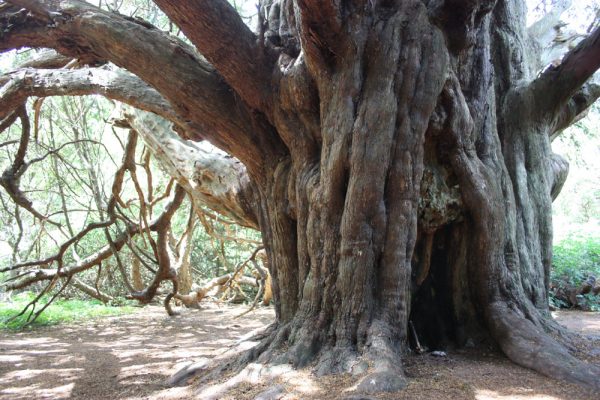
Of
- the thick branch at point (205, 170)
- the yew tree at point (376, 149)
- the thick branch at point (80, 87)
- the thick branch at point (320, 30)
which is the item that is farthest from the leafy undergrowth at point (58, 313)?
the thick branch at point (320, 30)

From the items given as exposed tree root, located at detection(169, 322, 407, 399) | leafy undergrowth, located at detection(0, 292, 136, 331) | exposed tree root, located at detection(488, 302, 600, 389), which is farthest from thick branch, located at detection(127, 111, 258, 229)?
leafy undergrowth, located at detection(0, 292, 136, 331)

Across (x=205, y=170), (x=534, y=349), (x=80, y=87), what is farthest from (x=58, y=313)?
(x=534, y=349)

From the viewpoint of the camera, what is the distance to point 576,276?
8156mm

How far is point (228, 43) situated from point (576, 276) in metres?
7.77

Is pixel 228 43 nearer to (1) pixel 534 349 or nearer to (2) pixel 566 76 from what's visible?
(2) pixel 566 76

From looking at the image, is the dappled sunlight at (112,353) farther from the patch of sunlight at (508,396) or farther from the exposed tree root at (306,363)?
the patch of sunlight at (508,396)

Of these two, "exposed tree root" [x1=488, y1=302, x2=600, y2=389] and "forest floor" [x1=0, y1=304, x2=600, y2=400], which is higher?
"exposed tree root" [x1=488, y1=302, x2=600, y2=389]

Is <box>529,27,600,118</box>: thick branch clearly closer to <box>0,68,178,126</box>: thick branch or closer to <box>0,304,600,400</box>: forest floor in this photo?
<box>0,304,600,400</box>: forest floor

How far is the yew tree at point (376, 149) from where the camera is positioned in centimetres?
272

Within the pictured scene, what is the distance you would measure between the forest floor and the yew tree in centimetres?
16

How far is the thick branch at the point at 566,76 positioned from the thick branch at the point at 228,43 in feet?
6.87

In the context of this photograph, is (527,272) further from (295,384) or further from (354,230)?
(295,384)

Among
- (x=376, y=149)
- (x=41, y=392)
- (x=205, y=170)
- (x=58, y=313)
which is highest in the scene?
(x=205, y=170)

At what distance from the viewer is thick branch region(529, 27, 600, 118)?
10.4ft
